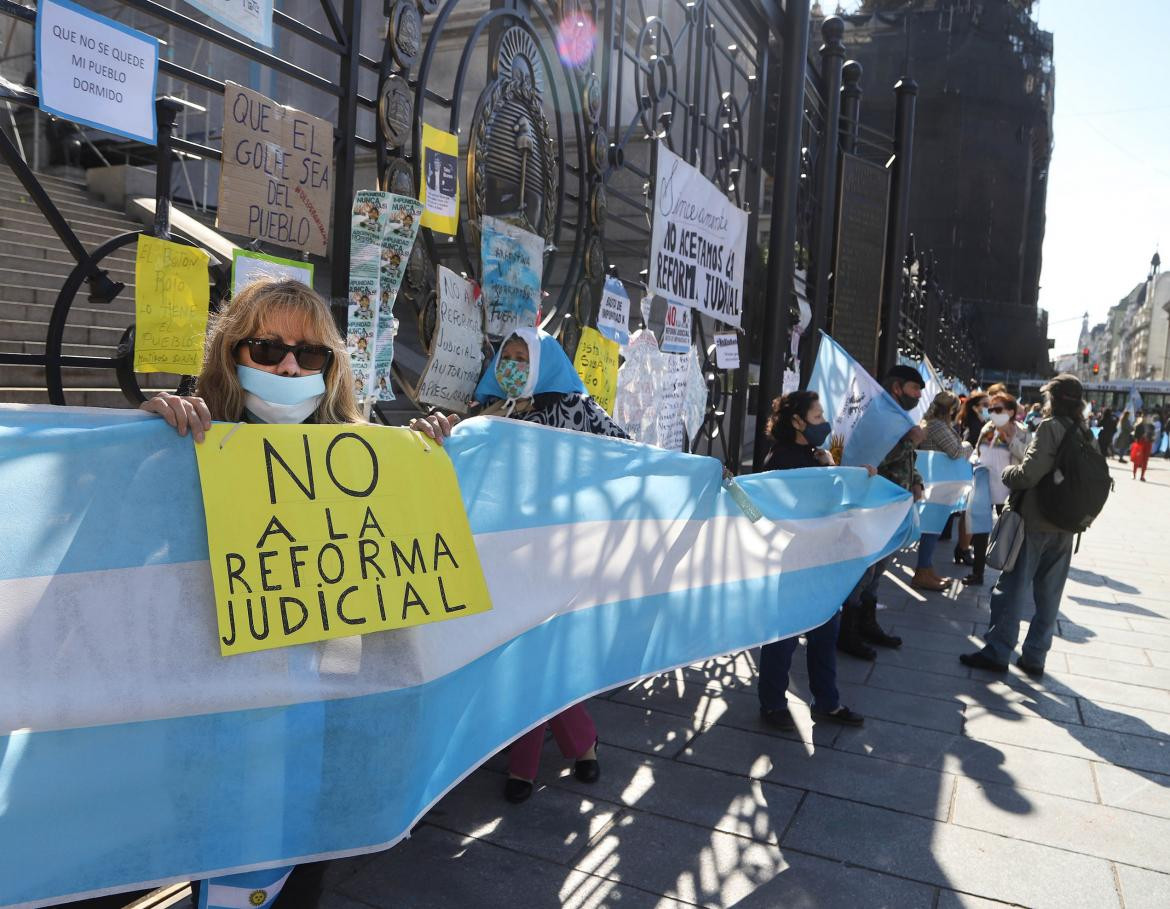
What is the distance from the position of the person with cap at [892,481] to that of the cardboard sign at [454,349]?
2814mm

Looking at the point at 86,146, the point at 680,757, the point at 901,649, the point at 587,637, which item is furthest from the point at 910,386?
the point at 86,146

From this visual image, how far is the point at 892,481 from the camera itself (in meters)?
5.50

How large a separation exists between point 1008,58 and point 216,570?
5371 cm

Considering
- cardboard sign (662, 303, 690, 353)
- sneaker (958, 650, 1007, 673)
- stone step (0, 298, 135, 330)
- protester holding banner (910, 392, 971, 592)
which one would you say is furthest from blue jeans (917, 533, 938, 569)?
stone step (0, 298, 135, 330)

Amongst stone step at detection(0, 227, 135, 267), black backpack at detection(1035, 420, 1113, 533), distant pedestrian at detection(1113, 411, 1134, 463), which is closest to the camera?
black backpack at detection(1035, 420, 1113, 533)

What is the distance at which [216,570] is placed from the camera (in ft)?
5.88

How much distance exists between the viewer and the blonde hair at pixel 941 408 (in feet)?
26.3

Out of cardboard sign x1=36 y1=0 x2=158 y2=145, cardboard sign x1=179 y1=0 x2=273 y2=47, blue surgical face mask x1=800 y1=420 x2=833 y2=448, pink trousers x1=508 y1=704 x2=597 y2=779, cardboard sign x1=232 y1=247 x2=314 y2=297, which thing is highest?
cardboard sign x1=179 y1=0 x2=273 y2=47

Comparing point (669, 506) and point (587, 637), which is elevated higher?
point (669, 506)

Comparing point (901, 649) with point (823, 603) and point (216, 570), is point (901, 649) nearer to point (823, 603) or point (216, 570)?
point (823, 603)

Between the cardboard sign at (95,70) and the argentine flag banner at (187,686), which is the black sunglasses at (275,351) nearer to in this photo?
the argentine flag banner at (187,686)

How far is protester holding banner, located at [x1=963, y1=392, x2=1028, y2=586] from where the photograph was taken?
327 inches

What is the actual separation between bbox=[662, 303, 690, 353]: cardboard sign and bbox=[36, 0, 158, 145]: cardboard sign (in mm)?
3602

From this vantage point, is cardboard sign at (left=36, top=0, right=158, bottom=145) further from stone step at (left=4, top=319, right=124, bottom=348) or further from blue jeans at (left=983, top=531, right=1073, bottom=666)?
blue jeans at (left=983, top=531, right=1073, bottom=666)
